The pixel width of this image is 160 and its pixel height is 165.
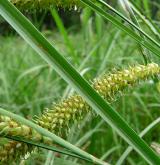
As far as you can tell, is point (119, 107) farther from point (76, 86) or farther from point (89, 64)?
point (76, 86)

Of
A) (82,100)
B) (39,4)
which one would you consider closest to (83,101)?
(82,100)

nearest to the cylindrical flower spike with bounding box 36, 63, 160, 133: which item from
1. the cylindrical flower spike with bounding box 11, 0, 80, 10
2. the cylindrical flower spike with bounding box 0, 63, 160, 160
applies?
the cylindrical flower spike with bounding box 0, 63, 160, 160

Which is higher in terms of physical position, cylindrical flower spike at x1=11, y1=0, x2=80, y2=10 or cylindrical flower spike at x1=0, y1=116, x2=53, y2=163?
cylindrical flower spike at x1=11, y1=0, x2=80, y2=10

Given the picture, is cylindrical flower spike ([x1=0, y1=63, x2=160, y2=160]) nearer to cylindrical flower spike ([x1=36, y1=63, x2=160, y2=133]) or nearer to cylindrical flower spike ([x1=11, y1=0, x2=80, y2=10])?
cylindrical flower spike ([x1=36, y1=63, x2=160, y2=133])

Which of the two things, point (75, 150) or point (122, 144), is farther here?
point (122, 144)

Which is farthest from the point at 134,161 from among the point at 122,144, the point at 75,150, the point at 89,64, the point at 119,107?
the point at 75,150

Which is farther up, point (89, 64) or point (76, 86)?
point (89, 64)

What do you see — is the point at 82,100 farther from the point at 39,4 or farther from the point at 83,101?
the point at 39,4

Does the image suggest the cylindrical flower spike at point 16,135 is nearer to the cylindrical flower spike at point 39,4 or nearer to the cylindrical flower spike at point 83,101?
the cylindrical flower spike at point 83,101

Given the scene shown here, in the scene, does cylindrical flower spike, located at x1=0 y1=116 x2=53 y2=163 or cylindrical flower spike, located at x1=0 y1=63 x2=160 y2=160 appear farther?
cylindrical flower spike, located at x1=0 y1=63 x2=160 y2=160
